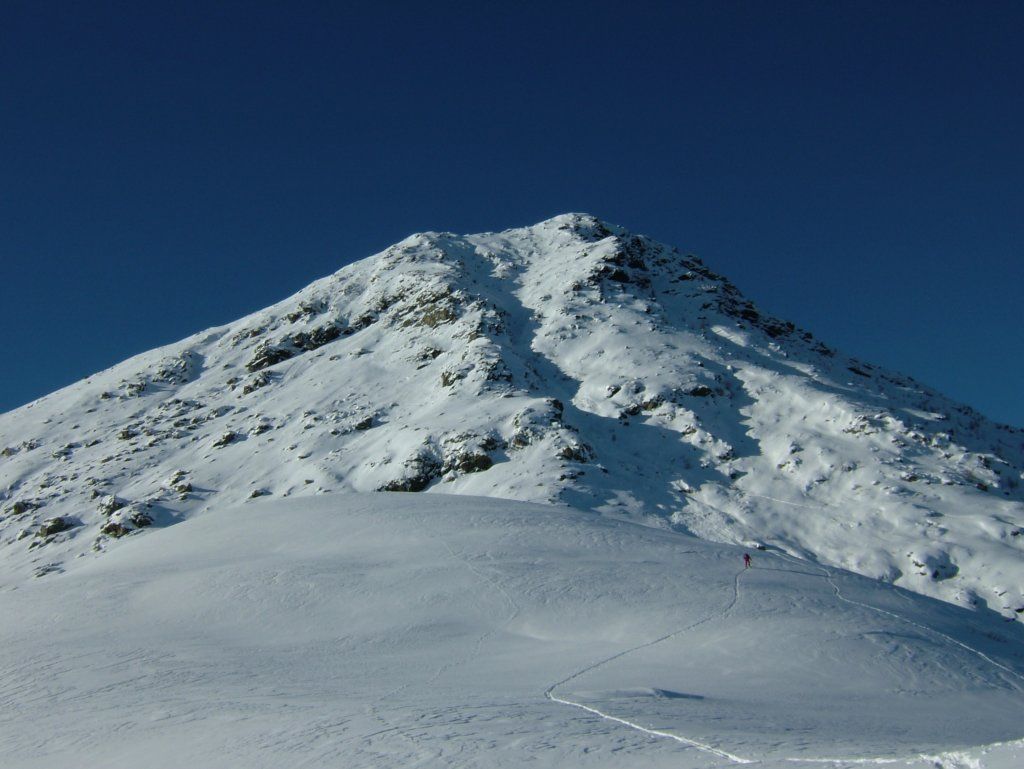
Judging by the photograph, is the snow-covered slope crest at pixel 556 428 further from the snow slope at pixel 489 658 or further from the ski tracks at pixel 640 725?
the ski tracks at pixel 640 725

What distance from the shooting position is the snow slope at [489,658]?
1002cm

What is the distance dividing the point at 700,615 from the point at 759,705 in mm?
6960

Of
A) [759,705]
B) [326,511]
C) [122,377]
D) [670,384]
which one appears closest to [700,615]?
[759,705]

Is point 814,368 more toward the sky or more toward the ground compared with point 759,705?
more toward the sky

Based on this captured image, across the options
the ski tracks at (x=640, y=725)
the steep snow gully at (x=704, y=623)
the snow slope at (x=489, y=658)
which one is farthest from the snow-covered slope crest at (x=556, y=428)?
the ski tracks at (x=640, y=725)

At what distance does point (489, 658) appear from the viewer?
16500 millimetres

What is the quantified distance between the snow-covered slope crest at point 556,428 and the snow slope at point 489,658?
10.2 meters

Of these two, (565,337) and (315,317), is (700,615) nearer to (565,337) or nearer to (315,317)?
(565,337)

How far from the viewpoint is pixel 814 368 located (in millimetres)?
61562

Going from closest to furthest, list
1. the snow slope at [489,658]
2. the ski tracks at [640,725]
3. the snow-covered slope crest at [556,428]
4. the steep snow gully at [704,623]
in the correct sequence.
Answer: the steep snow gully at [704,623] < the ski tracks at [640,725] < the snow slope at [489,658] < the snow-covered slope crest at [556,428]

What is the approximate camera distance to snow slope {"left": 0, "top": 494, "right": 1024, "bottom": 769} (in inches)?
395

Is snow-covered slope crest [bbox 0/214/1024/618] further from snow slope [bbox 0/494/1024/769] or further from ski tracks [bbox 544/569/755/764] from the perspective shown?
ski tracks [bbox 544/569/755/764]

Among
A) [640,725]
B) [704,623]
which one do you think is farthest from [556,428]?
[640,725]

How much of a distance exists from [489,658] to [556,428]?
99.2 feet
